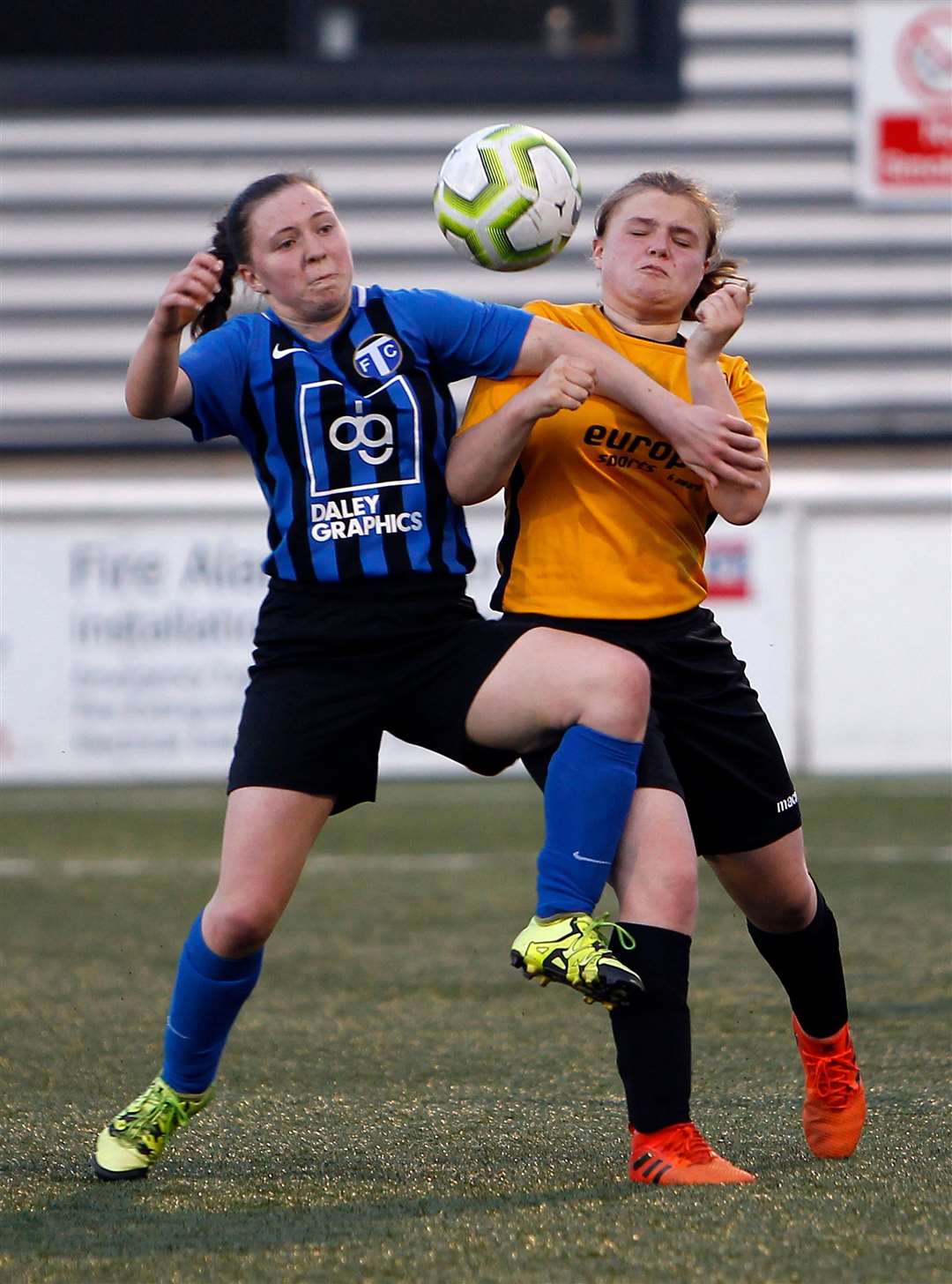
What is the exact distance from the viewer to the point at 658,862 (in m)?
3.17

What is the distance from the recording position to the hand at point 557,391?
3.15 meters

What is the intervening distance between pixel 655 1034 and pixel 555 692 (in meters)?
0.56

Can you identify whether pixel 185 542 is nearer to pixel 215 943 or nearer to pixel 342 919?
pixel 342 919

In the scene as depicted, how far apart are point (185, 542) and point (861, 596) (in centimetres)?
348

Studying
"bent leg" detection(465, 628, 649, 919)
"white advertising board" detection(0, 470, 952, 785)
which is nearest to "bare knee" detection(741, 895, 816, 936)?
"bent leg" detection(465, 628, 649, 919)

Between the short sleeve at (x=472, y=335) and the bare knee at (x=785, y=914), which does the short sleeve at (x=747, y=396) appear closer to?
the short sleeve at (x=472, y=335)

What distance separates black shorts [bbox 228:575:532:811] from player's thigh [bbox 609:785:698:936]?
24 cm

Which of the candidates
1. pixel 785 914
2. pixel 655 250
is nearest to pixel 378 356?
pixel 655 250

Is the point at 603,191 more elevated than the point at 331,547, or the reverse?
the point at 603,191

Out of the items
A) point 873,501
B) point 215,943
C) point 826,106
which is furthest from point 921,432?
point 215,943

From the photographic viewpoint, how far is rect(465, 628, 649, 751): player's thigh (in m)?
3.09

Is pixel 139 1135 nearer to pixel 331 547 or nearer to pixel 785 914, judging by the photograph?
pixel 331 547

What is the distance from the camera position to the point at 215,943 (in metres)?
3.34

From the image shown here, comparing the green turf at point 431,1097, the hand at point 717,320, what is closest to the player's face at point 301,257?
the hand at point 717,320
